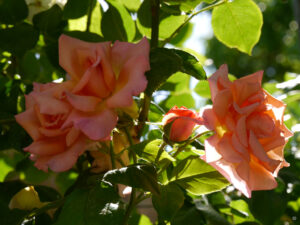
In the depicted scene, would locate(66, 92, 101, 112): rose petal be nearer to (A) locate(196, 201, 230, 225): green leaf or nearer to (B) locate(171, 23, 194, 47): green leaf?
(A) locate(196, 201, 230, 225): green leaf

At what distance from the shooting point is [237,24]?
521mm

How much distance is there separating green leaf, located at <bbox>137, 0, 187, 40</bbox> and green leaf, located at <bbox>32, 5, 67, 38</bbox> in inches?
4.3

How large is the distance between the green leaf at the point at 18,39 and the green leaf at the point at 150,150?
20cm

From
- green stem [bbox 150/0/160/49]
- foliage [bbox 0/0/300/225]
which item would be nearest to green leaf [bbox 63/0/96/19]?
foliage [bbox 0/0/300/225]

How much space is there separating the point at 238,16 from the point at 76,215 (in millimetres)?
328

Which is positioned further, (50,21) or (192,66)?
(50,21)

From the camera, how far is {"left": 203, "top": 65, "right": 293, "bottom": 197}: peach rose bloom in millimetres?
330

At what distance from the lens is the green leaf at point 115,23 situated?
51cm

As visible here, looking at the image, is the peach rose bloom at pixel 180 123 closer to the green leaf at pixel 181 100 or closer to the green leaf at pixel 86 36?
the green leaf at pixel 86 36

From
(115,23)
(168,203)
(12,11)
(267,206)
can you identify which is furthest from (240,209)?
(12,11)

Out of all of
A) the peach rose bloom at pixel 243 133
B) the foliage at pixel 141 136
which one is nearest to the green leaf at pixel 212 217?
the foliage at pixel 141 136

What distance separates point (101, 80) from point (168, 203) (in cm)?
14

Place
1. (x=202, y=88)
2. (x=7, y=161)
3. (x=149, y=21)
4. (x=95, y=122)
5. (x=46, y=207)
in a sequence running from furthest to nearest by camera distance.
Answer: (x=7, y=161) → (x=202, y=88) → (x=149, y=21) → (x=46, y=207) → (x=95, y=122)

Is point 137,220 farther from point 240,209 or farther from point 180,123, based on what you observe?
point 180,123
